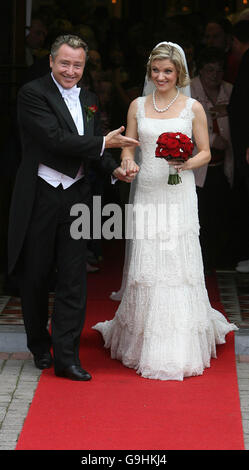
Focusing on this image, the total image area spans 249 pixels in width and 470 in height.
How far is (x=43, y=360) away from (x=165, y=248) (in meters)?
1.13

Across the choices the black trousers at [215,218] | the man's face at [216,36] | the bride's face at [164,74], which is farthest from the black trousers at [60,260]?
the man's face at [216,36]

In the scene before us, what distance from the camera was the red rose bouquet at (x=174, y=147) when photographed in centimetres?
662

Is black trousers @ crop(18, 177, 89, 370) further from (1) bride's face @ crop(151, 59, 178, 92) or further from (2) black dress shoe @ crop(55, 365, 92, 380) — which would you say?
(1) bride's face @ crop(151, 59, 178, 92)

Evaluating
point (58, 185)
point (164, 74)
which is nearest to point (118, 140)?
point (58, 185)

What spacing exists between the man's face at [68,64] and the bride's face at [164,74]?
1.80 feet

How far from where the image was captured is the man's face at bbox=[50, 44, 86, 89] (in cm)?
650

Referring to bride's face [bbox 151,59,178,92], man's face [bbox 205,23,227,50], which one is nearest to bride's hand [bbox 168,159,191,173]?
bride's face [bbox 151,59,178,92]

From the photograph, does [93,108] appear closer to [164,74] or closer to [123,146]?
[123,146]

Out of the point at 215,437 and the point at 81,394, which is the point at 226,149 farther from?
the point at 215,437

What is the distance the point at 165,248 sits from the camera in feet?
23.0

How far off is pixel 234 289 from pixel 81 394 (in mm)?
3268

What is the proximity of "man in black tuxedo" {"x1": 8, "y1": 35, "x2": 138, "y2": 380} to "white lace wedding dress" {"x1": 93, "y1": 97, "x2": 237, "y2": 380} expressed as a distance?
313 millimetres

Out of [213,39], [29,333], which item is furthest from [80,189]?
[213,39]

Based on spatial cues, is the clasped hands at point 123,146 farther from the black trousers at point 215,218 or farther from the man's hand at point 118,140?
the black trousers at point 215,218
